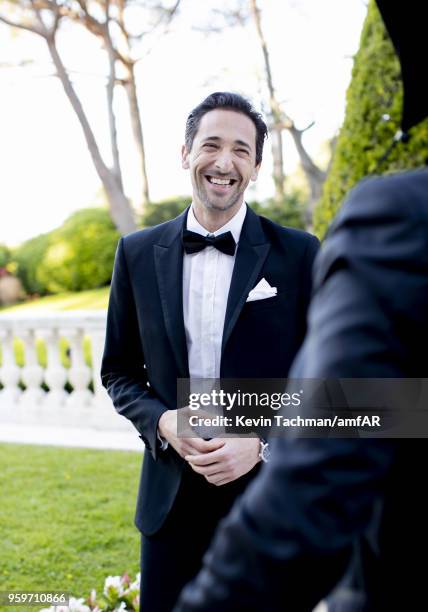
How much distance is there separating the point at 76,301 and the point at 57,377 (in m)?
7.60

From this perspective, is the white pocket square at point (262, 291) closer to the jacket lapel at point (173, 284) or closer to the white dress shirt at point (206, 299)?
the white dress shirt at point (206, 299)

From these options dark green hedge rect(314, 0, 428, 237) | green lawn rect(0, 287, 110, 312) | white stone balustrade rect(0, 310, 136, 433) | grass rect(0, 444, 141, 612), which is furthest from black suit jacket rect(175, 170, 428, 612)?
green lawn rect(0, 287, 110, 312)

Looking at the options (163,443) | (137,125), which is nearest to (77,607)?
(163,443)

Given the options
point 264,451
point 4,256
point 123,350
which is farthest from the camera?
point 4,256

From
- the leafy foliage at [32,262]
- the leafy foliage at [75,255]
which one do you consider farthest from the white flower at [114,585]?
the leafy foliage at [32,262]

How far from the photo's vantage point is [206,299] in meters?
2.31

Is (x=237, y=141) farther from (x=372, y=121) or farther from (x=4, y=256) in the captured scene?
(x=4, y=256)

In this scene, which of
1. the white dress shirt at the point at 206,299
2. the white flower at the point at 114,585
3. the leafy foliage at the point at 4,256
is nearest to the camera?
the white dress shirt at the point at 206,299

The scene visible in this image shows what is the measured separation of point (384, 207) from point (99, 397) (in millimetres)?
6090

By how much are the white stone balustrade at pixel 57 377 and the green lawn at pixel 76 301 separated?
223 inches

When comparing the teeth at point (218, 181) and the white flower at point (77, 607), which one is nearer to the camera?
the teeth at point (218, 181)

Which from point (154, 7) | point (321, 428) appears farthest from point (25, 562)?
point (154, 7)

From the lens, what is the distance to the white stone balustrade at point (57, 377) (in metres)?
6.53

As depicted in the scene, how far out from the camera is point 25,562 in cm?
408
